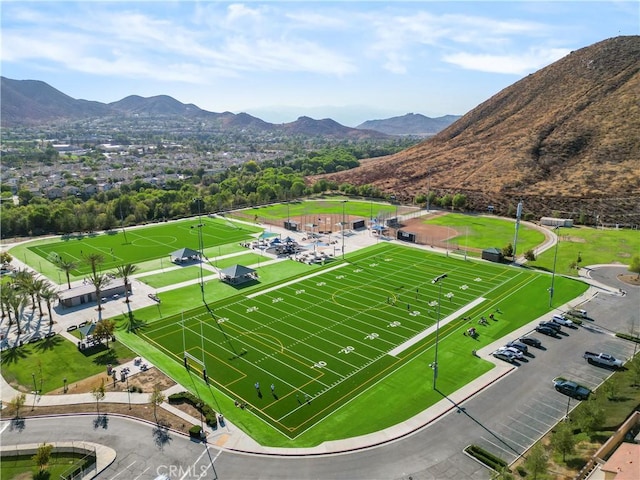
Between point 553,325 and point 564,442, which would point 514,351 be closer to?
point 553,325

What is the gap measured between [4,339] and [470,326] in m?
53.3

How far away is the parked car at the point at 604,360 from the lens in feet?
145

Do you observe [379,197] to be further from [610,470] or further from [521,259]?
[610,470]

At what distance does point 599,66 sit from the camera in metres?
182

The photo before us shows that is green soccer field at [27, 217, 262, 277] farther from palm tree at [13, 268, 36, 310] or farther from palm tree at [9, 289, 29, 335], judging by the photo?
palm tree at [9, 289, 29, 335]

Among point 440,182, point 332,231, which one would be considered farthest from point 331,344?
point 440,182

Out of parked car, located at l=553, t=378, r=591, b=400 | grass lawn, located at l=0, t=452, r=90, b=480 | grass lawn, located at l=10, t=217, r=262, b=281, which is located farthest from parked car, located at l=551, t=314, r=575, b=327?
grass lawn, located at l=10, t=217, r=262, b=281

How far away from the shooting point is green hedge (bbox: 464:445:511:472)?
31.0 m

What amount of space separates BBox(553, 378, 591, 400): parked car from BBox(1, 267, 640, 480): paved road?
72cm

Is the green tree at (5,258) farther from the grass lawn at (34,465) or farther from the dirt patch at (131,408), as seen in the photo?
the grass lawn at (34,465)

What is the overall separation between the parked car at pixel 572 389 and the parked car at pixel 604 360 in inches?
230

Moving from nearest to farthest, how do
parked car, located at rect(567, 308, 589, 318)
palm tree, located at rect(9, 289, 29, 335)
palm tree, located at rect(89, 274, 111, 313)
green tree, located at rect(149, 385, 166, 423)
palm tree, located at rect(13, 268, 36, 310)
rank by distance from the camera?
green tree, located at rect(149, 385, 166, 423) → palm tree, located at rect(9, 289, 29, 335) → palm tree, located at rect(13, 268, 36, 310) → parked car, located at rect(567, 308, 589, 318) → palm tree, located at rect(89, 274, 111, 313)

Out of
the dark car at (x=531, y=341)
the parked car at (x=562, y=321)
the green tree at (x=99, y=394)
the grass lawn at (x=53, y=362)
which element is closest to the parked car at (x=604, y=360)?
the dark car at (x=531, y=341)

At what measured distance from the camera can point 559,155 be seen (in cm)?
14888
